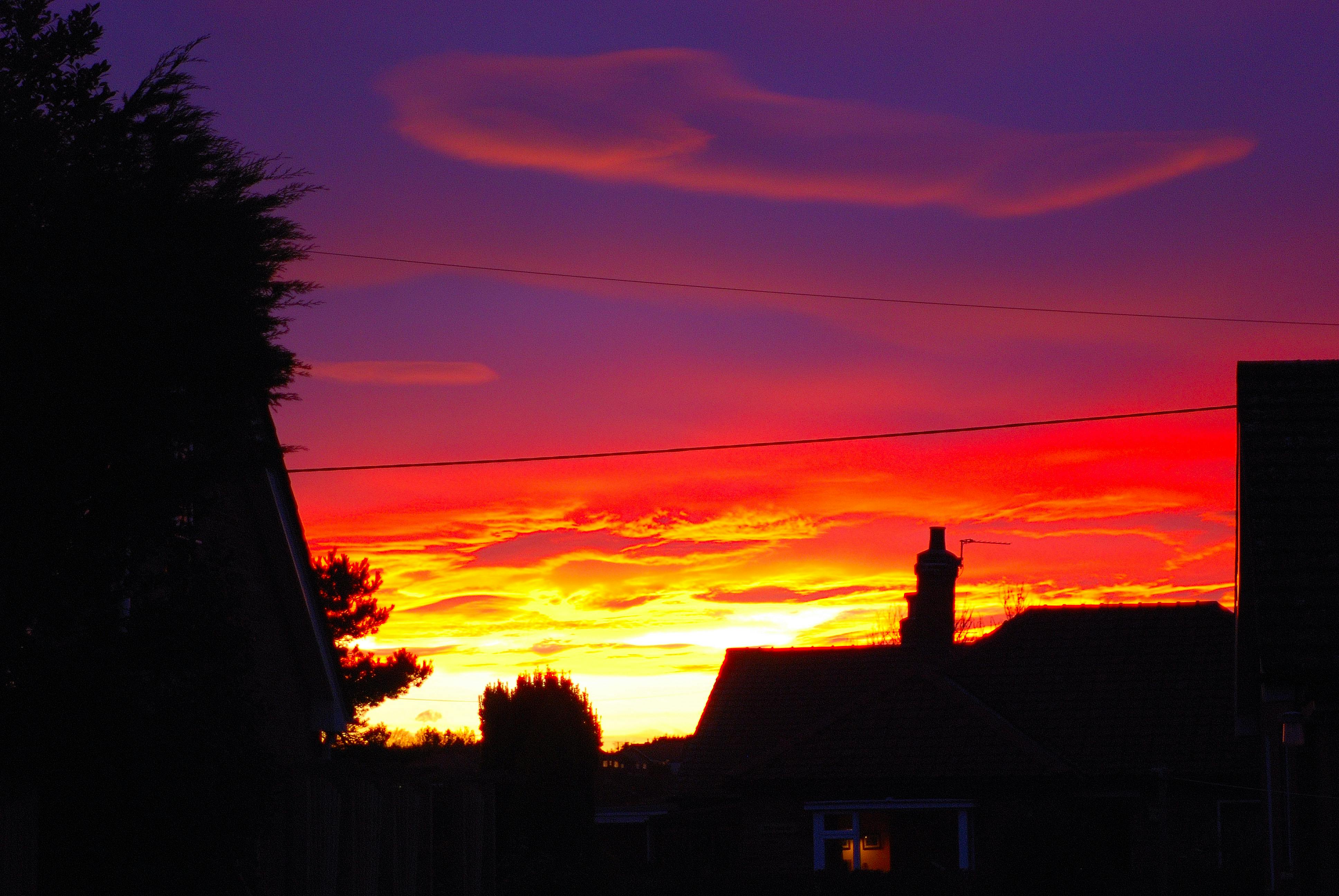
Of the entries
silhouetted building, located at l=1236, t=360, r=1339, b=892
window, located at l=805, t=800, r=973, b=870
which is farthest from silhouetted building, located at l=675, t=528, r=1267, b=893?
silhouetted building, located at l=1236, t=360, r=1339, b=892

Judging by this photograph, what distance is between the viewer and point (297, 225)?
30.5 feet

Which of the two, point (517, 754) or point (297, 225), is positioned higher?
point (297, 225)

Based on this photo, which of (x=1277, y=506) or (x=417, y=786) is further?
(x=417, y=786)

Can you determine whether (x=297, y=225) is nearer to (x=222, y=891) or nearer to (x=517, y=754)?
(x=222, y=891)

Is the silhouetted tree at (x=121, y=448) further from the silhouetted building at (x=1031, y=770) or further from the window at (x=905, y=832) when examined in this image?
the window at (x=905, y=832)

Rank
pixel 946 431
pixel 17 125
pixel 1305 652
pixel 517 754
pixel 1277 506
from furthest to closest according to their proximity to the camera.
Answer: pixel 517 754 → pixel 946 431 → pixel 1277 506 → pixel 1305 652 → pixel 17 125

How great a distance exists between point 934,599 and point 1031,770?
6.52 m

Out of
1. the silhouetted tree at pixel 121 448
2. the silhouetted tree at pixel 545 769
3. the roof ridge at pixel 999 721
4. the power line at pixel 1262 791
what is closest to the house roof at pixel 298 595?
the silhouetted tree at pixel 121 448

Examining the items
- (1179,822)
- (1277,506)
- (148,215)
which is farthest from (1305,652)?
(1179,822)

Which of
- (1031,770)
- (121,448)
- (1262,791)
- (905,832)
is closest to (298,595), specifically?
(121,448)

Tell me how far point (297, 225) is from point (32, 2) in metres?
2.13

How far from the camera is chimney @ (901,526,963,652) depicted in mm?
32188

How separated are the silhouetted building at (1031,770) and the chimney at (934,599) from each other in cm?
9

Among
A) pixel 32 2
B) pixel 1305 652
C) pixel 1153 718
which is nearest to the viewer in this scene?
pixel 32 2
